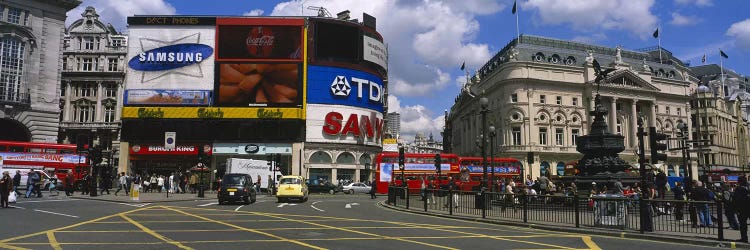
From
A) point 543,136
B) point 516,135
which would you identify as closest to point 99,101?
point 516,135

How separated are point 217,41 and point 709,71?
10252 centimetres

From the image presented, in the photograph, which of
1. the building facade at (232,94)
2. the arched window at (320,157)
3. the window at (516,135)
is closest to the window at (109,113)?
the building facade at (232,94)

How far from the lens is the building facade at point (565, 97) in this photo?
242ft

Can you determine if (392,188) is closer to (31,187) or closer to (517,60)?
(31,187)

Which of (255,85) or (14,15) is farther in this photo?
(255,85)

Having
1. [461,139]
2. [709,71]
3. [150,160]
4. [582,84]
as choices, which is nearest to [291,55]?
[150,160]

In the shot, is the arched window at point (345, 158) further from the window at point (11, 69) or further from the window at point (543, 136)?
the window at point (11, 69)

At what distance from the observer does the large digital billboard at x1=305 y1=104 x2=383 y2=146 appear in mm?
62375

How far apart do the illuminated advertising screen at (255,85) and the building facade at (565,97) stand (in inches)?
1270

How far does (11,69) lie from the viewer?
4616cm

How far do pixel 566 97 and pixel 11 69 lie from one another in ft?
225

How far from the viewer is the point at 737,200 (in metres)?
12.8

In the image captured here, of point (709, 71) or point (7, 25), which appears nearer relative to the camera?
point (7, 25)

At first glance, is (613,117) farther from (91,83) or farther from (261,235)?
(261,235)
